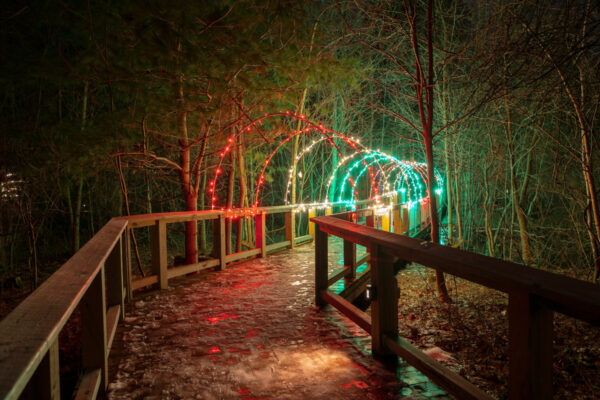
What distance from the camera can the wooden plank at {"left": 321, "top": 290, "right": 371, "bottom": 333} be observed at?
136 inches

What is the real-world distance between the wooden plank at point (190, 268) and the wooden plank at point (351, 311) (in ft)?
8.22

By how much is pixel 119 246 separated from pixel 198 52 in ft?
10.2

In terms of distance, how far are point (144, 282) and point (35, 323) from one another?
13.3 ft

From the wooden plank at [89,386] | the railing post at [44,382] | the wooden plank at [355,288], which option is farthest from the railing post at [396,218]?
the railing post at [44,382]

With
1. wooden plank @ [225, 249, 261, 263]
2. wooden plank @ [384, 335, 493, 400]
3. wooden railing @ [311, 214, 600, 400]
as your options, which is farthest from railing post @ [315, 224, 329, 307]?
wooden plank @ [225, 249, 261, 263]

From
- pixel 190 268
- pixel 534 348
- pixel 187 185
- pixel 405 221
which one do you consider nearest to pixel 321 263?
pixel 190 268

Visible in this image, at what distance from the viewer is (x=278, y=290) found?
5.39 metres

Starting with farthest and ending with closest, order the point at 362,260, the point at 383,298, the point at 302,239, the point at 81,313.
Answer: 1. the point at 302,239
2. the point at 362,260
3. the point at 383,298
4. the point at 81,313

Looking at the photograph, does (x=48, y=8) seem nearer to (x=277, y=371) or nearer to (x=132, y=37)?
(x=132, y=37)

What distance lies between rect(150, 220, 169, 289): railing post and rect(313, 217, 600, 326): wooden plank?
3267 millimetres

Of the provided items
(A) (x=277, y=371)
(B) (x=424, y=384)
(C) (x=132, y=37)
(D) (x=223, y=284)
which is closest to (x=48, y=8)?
(C) (x=132, y=37)

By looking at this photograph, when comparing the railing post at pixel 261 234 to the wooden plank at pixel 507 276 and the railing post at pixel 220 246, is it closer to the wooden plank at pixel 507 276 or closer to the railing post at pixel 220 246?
the railing post at pixel 220 246

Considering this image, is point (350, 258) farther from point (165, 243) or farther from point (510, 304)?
point (510, 304)

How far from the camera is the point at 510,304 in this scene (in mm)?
1775
